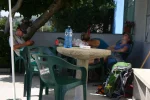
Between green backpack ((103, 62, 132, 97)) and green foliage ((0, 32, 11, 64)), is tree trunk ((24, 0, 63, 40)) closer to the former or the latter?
green foliage ((0, 32, 11, 64))

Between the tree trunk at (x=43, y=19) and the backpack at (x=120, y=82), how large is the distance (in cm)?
328

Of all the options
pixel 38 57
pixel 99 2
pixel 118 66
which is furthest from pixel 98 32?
pixel 38 57

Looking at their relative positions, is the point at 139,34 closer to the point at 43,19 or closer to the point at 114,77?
the point at 114,77

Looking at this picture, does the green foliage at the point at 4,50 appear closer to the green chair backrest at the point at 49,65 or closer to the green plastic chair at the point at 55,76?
the green plastic chair at the point at 55,76

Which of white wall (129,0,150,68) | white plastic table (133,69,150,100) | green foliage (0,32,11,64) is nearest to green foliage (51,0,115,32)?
white wall (129,0,150,68)

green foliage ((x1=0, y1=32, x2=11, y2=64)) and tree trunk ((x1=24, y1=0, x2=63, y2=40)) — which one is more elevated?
tree trunk ((x1=24, y1=0, x2=63, y2=40))

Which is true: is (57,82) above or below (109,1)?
below

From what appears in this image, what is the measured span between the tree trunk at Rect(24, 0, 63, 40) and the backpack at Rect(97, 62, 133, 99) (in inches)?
129

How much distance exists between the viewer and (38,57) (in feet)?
11.9

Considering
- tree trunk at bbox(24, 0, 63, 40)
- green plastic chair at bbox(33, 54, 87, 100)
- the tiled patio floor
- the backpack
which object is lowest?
the tiled patio floor

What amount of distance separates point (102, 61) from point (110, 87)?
138 centimetres

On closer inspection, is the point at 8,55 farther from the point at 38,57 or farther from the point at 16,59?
the point at 38,57

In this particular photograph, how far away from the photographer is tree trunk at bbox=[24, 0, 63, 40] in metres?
7.43

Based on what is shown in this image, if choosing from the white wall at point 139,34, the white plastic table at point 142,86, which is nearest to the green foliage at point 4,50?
the white wall at point 139,34
